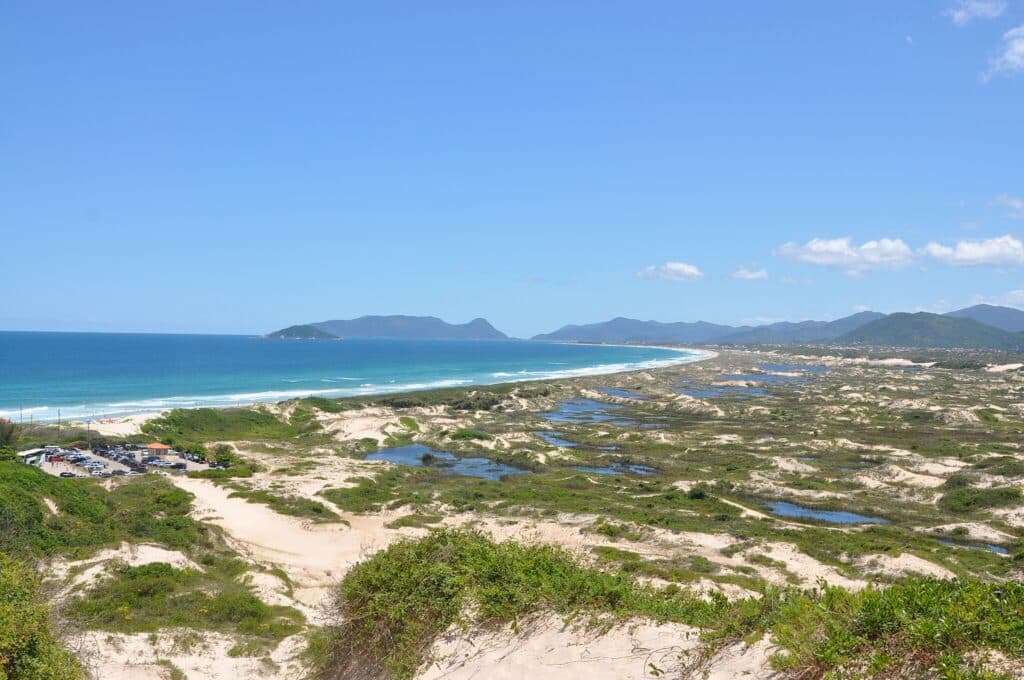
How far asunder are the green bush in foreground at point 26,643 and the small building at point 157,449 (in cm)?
4340

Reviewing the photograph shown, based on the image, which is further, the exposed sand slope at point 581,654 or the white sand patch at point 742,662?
the exposed sand slope at point 581,654

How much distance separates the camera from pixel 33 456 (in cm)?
4616

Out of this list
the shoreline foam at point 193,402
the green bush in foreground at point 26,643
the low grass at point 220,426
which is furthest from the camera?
the shoreline foam at point 193,402

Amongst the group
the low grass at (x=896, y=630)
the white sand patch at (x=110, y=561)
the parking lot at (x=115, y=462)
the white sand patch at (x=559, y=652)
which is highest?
the low grass at (x=896, y=630)

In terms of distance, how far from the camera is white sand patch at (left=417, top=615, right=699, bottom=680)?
959 cm

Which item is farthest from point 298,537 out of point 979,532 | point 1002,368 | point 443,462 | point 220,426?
point 1002,368

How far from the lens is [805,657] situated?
810 centimetres

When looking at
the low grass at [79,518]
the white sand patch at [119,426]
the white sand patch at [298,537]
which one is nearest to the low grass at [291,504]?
the white sand patch at [298,537]

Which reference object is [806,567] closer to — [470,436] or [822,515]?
[822,515]

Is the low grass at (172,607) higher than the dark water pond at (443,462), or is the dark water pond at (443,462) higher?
the low grass at (172,607)

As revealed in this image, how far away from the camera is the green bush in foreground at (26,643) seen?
10367mm

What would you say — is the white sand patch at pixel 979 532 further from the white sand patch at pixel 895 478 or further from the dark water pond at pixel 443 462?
the dark water pond at pixel 443 462

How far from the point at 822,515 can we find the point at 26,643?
39.9 meters

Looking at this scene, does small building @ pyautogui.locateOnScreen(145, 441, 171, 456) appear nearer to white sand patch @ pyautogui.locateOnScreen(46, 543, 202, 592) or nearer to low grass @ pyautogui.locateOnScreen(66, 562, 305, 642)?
white sand patch @ pyautogui.locateOnScreen(46, 543, 202, 592)
